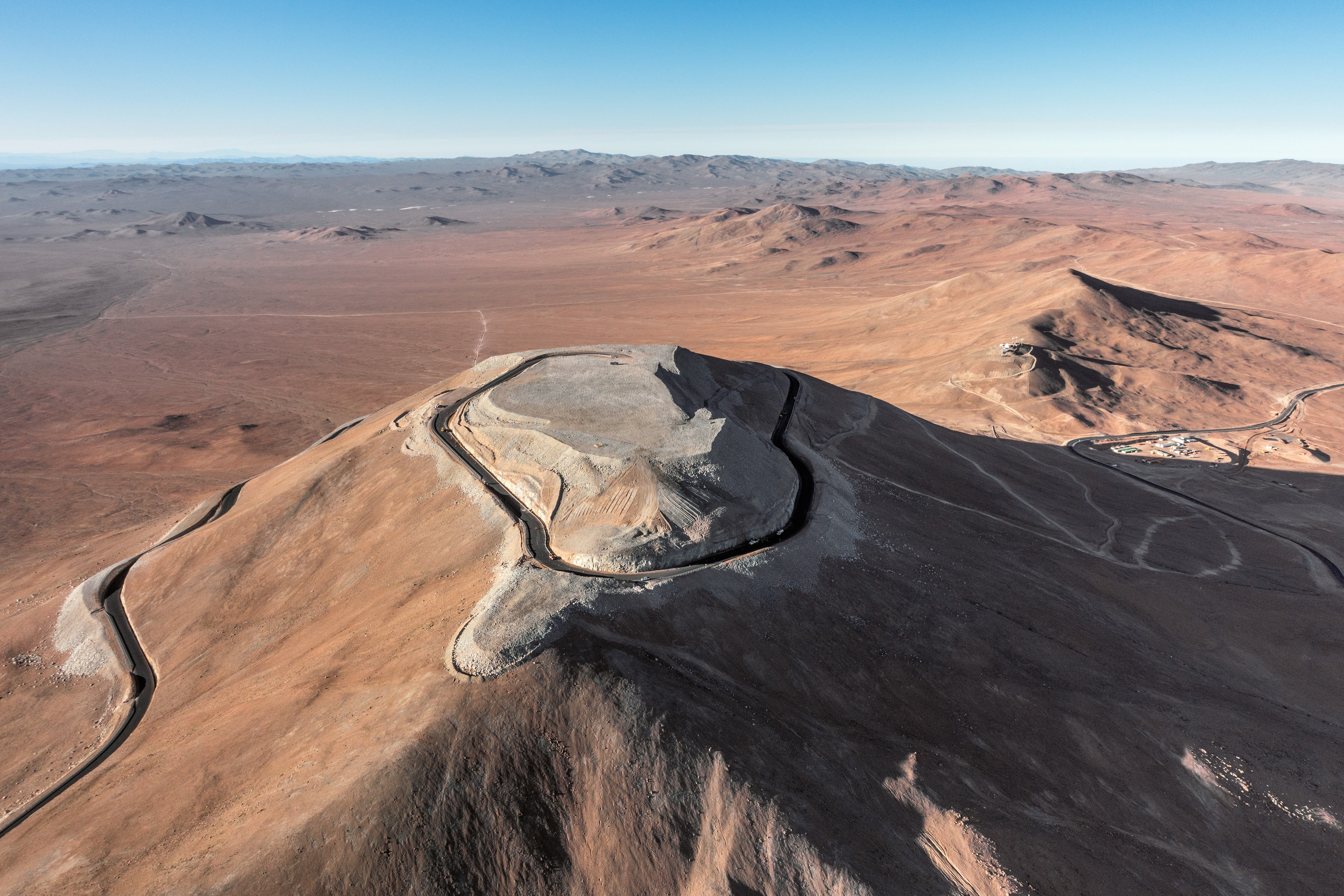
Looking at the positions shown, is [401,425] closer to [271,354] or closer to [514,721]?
[514,721]

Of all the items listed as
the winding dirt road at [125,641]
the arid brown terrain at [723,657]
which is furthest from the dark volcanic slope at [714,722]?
the winding dirt road at [125,641]

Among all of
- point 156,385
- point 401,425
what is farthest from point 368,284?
point 401,425

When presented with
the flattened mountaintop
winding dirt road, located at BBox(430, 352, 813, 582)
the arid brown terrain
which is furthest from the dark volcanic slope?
the flattened mountaintop

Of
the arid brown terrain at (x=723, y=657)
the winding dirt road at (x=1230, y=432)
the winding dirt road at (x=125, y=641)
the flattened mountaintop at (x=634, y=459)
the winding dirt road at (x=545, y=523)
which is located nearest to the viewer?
the arid brown terrain at (x=723, y=657)

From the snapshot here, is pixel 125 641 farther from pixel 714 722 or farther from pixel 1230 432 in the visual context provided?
pixel 1230 432

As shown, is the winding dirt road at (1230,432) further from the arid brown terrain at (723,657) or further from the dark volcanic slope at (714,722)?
the dark volcanic slope at (714,722)

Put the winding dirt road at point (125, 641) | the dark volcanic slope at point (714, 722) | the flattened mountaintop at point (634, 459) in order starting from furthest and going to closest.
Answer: the flattened mountaintop at point (634, 459) < the winding dirt road at point (125, 641) < the dark volcanic slope at point (714, 722)
